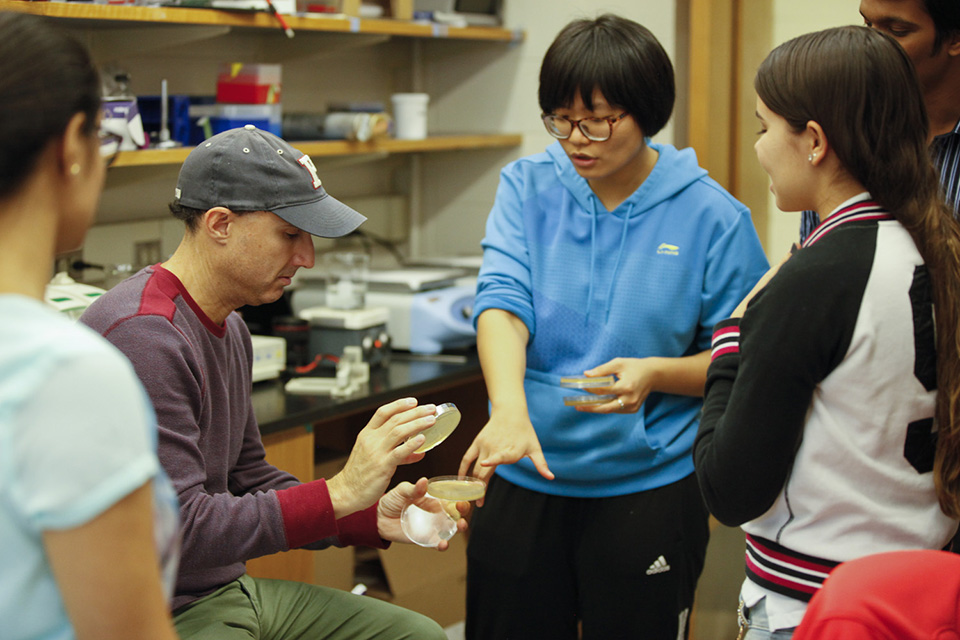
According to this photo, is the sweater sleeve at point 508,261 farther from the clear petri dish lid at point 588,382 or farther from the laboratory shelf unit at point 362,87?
the laboratory shelf unit at point 362,87

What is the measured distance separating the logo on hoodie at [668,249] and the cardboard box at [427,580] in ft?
4.32

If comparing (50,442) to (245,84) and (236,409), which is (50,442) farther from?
(245,84)

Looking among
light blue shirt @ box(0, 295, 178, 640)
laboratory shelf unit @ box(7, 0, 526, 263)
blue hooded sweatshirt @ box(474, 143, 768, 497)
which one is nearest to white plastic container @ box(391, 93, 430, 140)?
laboratory shelf unit @ box(7, 0, 526, 263)

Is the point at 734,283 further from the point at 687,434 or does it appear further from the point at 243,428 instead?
the point at 243,428

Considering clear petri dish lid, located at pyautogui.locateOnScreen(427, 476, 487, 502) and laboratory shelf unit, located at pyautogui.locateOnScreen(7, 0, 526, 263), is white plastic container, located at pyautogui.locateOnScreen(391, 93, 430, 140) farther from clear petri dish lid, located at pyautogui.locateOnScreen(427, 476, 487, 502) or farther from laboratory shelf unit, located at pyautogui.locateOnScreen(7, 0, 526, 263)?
clear petri dish lid, located at pyautogui.locateOnScreen(427, 476, 487, 502)

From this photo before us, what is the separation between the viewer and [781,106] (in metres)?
1.18

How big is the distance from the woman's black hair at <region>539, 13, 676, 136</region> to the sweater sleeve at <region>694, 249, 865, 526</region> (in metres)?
0.66

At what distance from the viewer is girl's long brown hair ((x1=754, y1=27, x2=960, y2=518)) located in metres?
1.09

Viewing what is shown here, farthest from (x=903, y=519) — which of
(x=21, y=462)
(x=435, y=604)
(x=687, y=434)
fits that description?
(x=435, y=604)

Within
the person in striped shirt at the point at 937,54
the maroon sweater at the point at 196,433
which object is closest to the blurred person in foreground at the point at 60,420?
the maroon sweater at the point at 196,433

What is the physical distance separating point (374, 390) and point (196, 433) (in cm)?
111

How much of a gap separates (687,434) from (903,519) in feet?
2.17

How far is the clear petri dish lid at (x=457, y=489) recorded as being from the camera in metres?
1.51

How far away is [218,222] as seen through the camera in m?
1.44
